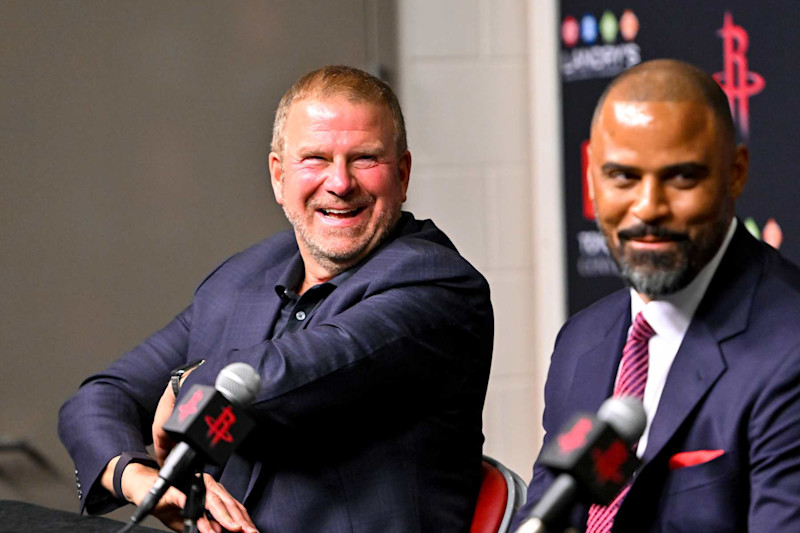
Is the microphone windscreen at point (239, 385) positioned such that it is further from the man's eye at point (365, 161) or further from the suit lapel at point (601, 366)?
the man's eye at point (365, 161)

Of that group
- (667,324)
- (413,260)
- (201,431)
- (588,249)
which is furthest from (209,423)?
(588,249)

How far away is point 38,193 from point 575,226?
133 centimetres

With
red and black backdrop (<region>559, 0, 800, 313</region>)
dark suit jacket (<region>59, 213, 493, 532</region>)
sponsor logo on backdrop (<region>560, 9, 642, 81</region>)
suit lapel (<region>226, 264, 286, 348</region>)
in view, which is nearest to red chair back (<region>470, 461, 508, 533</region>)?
dark suit jacket (<region>59, 213, 493, 532</region>)

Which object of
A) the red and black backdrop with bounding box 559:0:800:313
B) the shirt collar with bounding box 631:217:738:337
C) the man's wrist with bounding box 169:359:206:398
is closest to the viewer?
the shirt collar with bounding box 631:217:738:337

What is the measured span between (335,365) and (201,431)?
57 centimetres

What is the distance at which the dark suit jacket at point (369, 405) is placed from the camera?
176 cm

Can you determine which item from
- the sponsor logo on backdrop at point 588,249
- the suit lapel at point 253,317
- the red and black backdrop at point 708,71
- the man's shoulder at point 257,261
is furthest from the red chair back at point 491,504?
the sponsor logo on backdrop at point 588,249

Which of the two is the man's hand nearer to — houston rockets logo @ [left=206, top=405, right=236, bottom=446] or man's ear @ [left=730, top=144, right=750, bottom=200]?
houston rockets logo @ [left=206, top=405, right=236, bottom=446]

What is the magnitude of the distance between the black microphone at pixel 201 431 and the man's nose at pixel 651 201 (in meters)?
0.44

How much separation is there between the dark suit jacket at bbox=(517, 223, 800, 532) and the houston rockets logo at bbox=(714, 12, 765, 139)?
1.24 m

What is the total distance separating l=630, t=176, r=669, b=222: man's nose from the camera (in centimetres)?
118

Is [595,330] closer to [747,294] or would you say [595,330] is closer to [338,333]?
[747,294]

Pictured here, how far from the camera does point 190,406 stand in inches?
47.3

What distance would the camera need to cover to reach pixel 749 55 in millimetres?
2514
